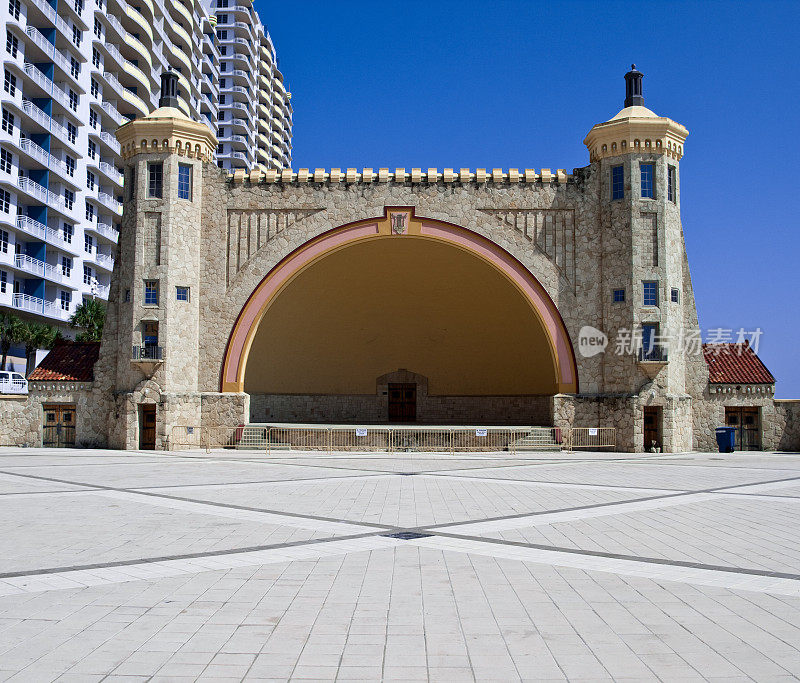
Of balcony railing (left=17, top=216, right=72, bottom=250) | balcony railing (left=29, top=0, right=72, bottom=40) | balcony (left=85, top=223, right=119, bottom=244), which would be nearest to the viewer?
balcony railing (left=17, top=216, right=72, bottom=250)

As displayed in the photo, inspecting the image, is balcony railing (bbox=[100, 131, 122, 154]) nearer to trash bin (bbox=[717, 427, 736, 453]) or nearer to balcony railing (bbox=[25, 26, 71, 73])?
balcony railing (bbox=[25, 26, 71, 73])

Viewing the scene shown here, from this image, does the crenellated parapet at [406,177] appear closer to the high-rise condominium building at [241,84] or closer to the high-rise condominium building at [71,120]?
the high-rise condominium building at [71,120]

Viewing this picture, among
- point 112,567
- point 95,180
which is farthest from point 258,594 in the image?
point 95,180

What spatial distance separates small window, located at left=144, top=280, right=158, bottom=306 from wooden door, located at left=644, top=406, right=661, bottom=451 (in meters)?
21.1

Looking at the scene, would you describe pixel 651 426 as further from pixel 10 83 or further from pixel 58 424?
pixel 10 83

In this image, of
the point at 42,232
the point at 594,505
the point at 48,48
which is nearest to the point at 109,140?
the point at 48,48

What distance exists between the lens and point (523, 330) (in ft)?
129

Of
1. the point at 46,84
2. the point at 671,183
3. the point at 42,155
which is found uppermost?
the point at 46,84

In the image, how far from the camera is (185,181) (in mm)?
31594

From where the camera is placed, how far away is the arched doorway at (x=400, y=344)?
128 feet

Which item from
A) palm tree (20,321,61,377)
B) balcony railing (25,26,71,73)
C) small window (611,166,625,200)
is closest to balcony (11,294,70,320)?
palm tree (20,321,61,377)

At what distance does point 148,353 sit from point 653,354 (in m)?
20.9

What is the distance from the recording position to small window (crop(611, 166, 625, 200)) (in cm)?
3084

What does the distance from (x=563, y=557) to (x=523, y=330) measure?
31130 mm
